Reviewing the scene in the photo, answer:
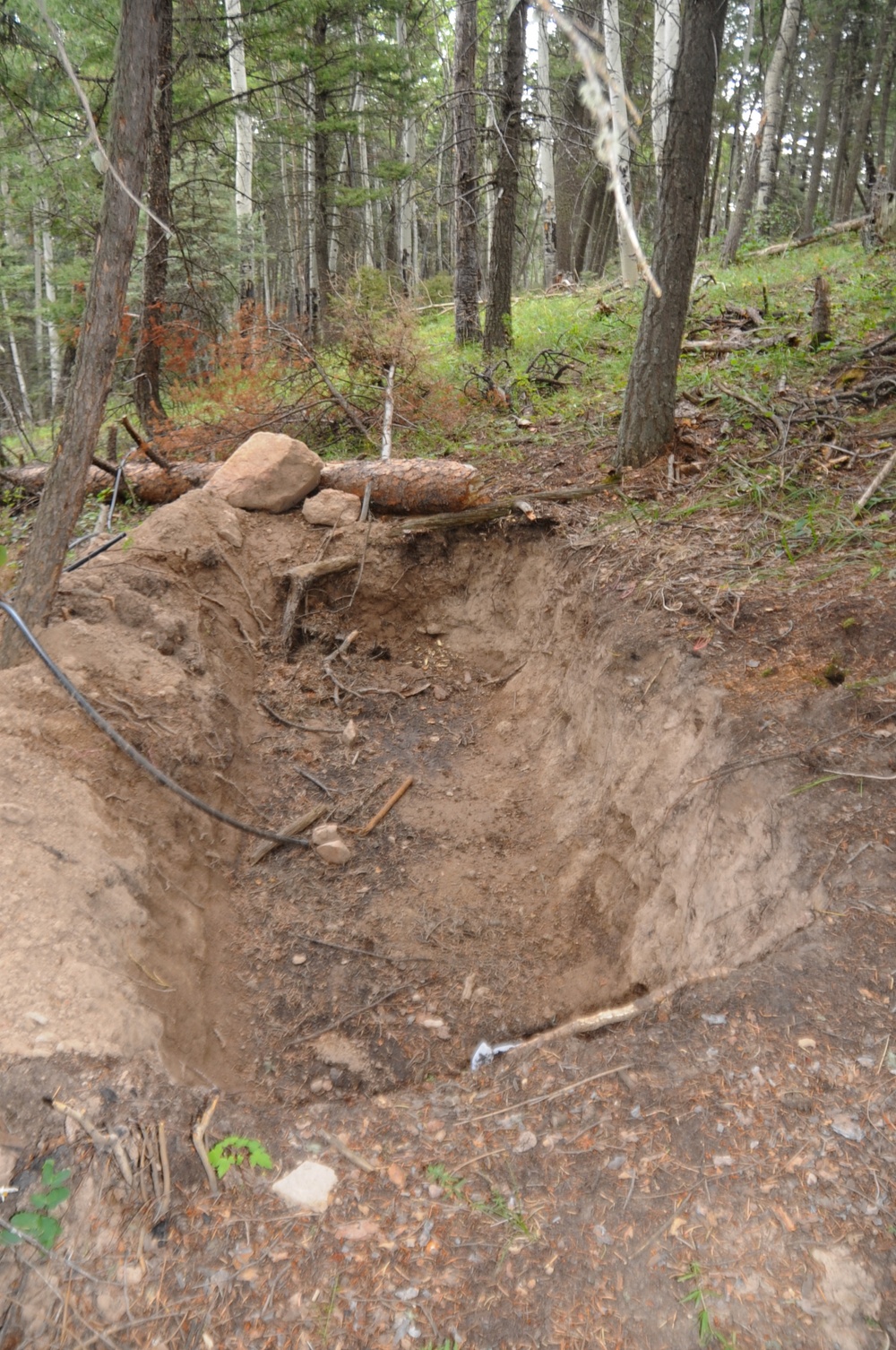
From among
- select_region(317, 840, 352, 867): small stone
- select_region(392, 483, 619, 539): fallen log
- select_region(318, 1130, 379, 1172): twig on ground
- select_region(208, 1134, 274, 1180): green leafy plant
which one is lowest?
select_region(317, 840, 352, 867): small stone

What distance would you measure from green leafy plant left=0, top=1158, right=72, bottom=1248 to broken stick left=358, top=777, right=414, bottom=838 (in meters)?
2.77

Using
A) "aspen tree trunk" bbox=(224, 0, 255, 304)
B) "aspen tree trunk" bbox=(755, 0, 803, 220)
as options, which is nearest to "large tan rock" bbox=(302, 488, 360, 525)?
"aspen tree trunk" bbox=(224, 0, 255, 304)

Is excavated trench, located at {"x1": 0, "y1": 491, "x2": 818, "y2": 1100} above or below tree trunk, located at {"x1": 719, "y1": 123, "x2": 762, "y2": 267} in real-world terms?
below

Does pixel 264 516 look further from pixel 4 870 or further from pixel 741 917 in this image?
pixel 741 917

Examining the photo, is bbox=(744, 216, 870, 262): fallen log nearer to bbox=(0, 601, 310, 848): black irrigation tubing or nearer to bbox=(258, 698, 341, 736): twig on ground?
bbox=(258, 698, 341, 736): twig on ground

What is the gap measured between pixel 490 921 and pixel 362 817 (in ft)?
3.63

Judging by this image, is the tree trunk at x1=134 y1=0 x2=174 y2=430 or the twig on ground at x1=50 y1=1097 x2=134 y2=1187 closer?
the twig on ground at x1=50 y1=1097 x2=134 y2=1187

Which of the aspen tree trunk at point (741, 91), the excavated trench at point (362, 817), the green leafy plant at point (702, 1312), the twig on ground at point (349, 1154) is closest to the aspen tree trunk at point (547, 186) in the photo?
the aspen tree trunk at point (741, 91)

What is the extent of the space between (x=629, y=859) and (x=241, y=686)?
298 centimetres

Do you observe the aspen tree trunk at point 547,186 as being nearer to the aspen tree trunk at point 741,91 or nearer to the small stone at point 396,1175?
the aspen tree trunk at point 741,91

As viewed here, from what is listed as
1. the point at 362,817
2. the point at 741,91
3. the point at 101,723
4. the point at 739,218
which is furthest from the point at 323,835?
the point at 741,91

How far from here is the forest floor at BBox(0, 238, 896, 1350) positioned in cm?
196

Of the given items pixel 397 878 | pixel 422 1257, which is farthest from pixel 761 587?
pixel 422 1257

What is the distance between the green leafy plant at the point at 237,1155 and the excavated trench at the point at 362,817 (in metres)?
0.46
